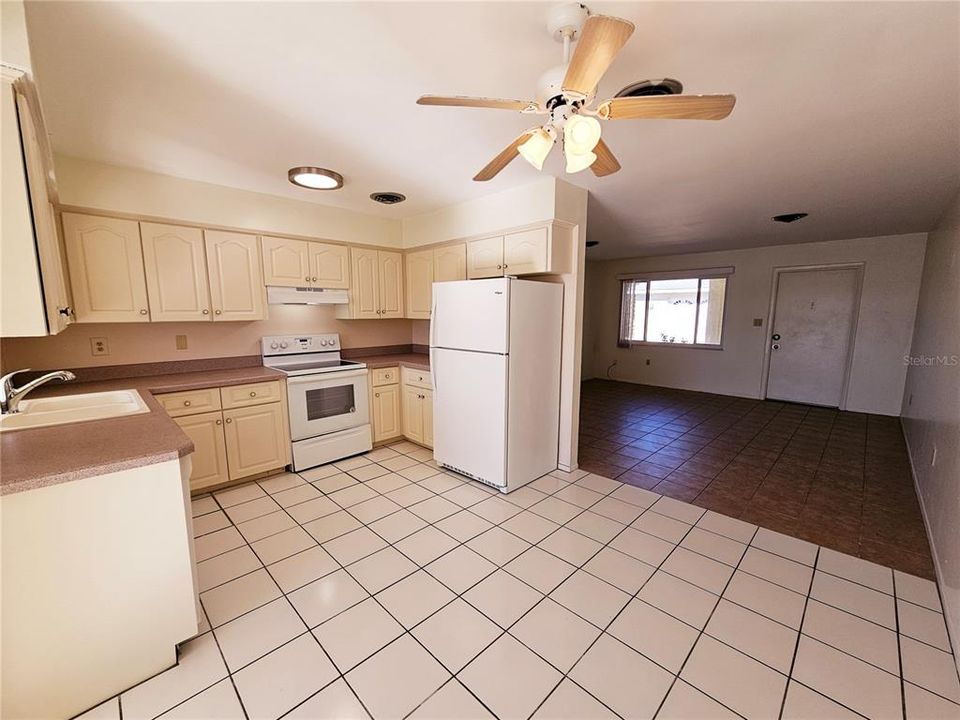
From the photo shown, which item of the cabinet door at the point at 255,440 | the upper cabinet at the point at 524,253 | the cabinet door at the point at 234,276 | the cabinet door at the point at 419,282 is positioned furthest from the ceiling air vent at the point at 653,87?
the cabinet door at the point at 255,440

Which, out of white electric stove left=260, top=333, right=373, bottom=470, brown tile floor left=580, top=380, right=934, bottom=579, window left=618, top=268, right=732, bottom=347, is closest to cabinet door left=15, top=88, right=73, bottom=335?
white electric stove left=260, top=333, right=373, bottom=470

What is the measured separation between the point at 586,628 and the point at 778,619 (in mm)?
902

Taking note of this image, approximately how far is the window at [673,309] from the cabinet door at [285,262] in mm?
5560


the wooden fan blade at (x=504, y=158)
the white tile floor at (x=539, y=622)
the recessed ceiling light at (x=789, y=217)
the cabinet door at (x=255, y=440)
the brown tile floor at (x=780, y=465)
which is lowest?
the white tile floor at (x=539, y=622)

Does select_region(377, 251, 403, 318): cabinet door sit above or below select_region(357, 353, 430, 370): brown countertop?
above

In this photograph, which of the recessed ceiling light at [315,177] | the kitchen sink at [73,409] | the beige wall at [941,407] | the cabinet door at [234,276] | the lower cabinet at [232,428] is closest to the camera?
the kitchen sink at [73,409]

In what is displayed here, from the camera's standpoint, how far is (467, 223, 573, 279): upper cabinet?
2.86m

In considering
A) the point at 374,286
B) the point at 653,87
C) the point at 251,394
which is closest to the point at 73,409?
the point at 251,394

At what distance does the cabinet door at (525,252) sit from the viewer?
2.88 meters

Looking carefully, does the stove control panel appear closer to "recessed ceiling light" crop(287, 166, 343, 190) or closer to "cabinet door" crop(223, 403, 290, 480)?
"cabinet door" crop(223, 403, 290, 480)

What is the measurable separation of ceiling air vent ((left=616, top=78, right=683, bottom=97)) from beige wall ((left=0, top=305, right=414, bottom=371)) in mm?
3173

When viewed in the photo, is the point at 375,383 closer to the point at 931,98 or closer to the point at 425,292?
the point at 425,292

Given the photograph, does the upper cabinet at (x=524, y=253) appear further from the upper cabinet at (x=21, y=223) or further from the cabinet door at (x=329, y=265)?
the upper cabinet at (x=21, y=223)

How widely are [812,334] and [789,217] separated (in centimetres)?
243
